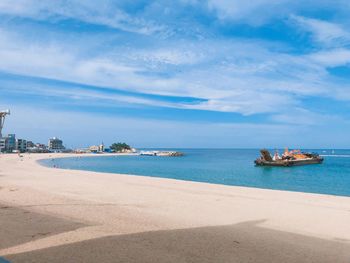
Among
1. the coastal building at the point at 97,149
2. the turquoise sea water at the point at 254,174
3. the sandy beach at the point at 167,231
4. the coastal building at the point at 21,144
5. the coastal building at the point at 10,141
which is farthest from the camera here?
the coastal building at the point at 97,149

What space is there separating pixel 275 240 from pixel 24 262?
459 centimetres

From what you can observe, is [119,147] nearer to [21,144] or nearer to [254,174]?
[21,144]

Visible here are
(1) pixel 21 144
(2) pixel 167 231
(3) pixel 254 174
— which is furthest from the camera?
(1) pixel 21 144

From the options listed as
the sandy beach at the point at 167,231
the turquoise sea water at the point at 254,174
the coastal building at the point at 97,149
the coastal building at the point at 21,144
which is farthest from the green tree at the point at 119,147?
the sandy beach at the point at 167,231

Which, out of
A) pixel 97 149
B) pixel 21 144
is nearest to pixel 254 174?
pixel 97 149

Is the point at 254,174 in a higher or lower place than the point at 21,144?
lower

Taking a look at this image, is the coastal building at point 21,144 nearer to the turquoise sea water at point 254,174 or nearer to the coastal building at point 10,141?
the coastal building at point 10,141

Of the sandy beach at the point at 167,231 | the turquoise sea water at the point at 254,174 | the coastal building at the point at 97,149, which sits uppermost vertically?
the coastal building at the point at 97,149

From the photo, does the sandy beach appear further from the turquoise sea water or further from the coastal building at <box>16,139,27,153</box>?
the coastal building at <box>16,139,27,153</box>

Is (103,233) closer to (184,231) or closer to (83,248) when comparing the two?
(83,248)

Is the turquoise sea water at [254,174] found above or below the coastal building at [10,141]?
below

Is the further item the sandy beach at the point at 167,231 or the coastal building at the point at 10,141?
the coastal building at the point at 10,141

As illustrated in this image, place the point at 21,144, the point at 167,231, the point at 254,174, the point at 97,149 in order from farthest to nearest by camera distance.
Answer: the point at 97,149
the point at 21,144
the point at 254,174
the point at 167,231

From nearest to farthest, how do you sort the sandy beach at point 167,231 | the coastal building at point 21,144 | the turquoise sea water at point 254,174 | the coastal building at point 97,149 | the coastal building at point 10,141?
the sandy beach at point 167,231 < the turquoise sea water at point 254,174 < the coastal building at point 10,141 < the coastal building at point 21,144 < the coastal building at point 97,149
